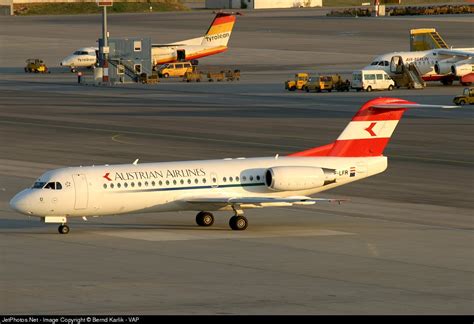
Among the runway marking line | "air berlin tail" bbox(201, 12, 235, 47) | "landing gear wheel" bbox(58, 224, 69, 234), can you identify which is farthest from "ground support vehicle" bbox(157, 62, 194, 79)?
"landing gear wheel" bbox(58, 224, 69, 234)

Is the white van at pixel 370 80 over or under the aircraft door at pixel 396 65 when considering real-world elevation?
under

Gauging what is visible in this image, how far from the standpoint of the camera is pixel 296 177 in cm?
4791

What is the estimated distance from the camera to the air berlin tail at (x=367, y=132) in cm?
5012

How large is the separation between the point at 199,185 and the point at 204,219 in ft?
6.32

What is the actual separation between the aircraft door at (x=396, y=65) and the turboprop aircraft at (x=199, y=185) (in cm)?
6523

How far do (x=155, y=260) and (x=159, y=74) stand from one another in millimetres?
91263

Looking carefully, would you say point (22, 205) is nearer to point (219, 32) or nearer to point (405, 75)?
point (405, 75)

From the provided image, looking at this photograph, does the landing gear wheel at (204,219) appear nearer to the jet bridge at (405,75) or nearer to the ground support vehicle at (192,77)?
the jet bridge at (405,75)

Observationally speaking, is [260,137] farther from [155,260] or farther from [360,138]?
[155,260]

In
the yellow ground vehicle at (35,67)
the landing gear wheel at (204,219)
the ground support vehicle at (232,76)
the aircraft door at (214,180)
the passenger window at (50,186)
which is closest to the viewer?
the passenger window at (50,186)

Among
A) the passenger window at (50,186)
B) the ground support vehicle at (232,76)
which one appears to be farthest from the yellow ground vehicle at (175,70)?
the passenger window at (50,186)

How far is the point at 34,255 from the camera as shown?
4284 cm

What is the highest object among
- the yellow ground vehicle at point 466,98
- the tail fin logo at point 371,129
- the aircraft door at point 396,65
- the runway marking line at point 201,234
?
the tail fin logo at point 371,129

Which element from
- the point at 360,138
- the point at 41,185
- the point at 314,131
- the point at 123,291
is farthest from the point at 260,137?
the point at 123,291
